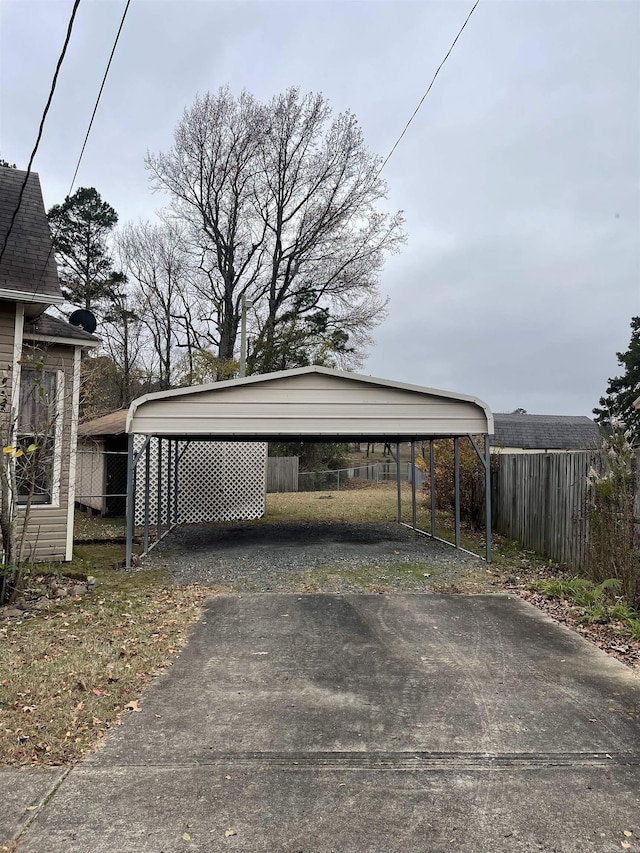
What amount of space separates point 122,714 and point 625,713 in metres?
3.15

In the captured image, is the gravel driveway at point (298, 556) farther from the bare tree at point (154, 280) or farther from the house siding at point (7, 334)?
the bare tree at point (154, 280)

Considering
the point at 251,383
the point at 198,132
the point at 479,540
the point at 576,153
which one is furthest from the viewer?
the point at 198,132

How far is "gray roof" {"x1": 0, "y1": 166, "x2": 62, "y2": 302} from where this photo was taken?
7.61 meters

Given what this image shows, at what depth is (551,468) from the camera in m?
8.89

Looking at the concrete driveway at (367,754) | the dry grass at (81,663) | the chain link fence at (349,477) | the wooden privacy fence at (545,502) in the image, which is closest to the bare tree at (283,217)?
the chain link fence at (349,477)

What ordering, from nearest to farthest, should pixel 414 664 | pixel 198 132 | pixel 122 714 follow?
pixel 122 714, pixel 414 664, pixel 198 132

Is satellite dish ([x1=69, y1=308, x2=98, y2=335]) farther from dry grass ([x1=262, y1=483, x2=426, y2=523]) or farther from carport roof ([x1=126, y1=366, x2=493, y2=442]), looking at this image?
dry grass ([x1=262, y1=483, x2=426, y2=523])

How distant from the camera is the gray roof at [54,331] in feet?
27.0

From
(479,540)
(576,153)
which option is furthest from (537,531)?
(576,153)

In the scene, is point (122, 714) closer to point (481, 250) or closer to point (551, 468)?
point (551, 468)

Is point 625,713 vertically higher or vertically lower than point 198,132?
lower

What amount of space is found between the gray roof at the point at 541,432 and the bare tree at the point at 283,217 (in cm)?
948

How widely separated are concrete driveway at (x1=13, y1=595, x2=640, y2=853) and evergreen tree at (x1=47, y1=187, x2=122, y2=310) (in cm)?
2340

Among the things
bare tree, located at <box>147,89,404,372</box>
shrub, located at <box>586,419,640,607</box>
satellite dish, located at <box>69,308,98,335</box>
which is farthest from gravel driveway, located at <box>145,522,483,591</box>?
bare tree, located at <box>147,89,404,372</box>
